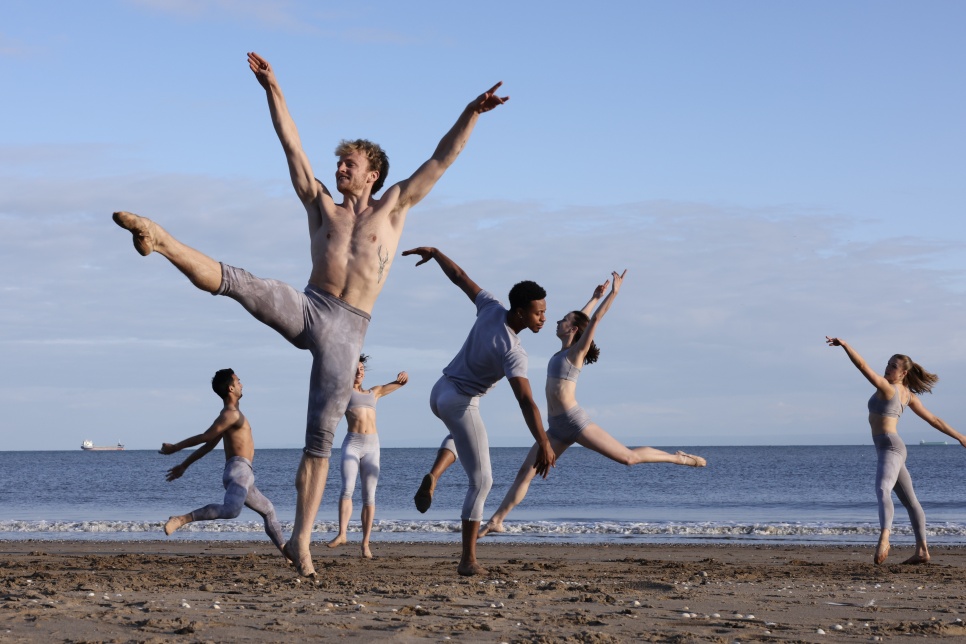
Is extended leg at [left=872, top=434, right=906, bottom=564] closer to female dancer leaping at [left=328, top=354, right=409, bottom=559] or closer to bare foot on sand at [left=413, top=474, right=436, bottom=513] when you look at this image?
bare foot on sand at [left=413, top=474, right=436, bottom=513]

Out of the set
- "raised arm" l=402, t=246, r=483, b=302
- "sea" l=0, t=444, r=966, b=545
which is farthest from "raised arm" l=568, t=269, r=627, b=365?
"sea" l=0, t=444, r=966, b=545

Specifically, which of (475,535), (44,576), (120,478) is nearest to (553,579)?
(475,535)

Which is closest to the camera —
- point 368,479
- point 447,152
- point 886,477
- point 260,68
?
point 260,68

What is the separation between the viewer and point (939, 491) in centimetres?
3791

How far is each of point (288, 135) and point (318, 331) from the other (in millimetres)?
1171

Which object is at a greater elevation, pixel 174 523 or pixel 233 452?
pixel 233 452

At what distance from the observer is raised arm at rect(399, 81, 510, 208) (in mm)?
6316

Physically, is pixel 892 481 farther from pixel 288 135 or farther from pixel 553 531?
pixel 553 531

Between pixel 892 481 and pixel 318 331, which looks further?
pixel 892 481

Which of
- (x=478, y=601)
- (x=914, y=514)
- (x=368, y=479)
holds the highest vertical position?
(x=368, y=479)

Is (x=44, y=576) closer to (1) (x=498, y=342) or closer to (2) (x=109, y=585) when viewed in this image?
(2) (x=109, y=585)

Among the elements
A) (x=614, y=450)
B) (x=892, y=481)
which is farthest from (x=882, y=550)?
(x=614, y=450)

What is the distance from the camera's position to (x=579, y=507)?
28.5 m

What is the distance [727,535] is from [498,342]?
1067cm
